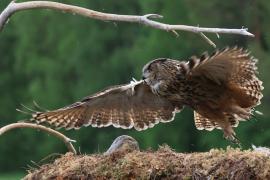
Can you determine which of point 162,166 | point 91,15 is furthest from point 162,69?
point 162,166

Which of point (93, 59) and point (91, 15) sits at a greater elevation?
point (91, 15)

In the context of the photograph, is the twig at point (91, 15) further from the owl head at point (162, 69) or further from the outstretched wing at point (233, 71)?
the owl head at point (162, 69)

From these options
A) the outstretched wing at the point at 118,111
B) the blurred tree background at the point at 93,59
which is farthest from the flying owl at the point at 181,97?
the blurred tree background at the point at 93,59

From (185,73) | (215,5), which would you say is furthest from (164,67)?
(215,5)

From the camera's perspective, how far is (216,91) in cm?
987

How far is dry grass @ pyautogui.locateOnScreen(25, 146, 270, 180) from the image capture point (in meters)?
7.62

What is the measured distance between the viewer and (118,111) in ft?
34.9

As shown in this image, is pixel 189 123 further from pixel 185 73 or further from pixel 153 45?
pixel 185 73

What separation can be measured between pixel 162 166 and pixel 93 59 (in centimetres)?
3024

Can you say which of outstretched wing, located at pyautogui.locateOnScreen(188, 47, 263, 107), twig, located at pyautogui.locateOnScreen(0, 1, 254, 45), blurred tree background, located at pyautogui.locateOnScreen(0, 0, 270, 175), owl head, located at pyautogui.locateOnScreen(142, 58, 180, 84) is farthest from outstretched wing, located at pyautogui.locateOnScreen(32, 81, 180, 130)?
blurred tree background, located at pyautogui.locateOnScreen(0, 0, 270, 175)

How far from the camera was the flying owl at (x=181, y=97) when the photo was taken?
30.6 feet

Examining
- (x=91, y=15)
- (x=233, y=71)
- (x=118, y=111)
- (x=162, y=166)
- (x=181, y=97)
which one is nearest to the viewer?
(x=162, y=166)

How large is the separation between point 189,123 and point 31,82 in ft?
47.8

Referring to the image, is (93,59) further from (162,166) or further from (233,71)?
(162,166)
